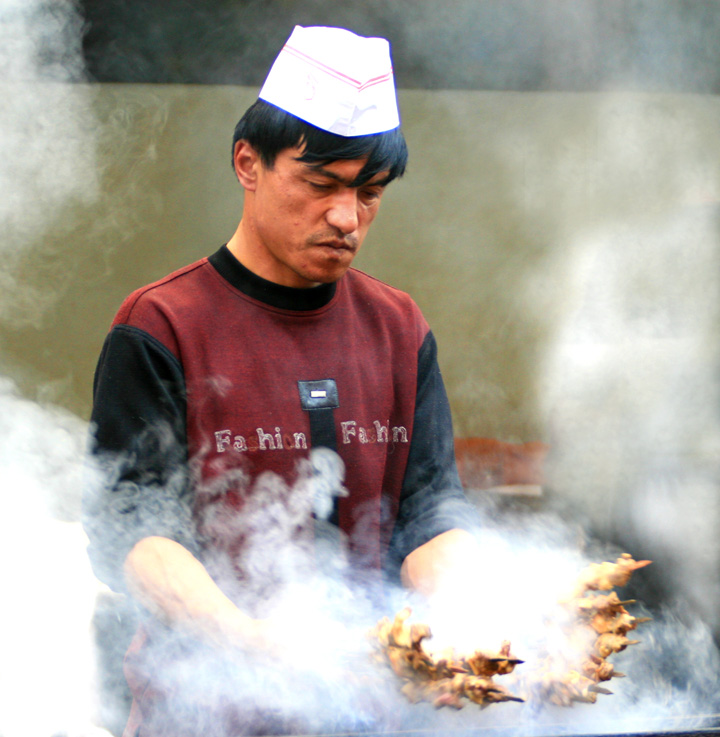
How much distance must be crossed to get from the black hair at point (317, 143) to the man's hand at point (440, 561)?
0.93 m

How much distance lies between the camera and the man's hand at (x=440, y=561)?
1.95 meters

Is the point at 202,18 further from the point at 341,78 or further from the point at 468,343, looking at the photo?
the point at 468,343

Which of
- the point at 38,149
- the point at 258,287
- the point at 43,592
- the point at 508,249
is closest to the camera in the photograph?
the point at 258,287

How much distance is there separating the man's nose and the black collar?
10.1 inches

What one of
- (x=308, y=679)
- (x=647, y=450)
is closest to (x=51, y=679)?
(x=308, y=679)

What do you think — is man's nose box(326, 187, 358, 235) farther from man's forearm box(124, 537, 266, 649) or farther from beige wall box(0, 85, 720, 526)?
beige wall box(0, 85, 720, 526)

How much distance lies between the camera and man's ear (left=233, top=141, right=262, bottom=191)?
1938 millimetres

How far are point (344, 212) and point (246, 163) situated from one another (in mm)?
309

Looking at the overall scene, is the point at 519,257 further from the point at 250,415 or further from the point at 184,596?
the point at 184,596

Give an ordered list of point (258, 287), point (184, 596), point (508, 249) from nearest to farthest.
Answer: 1. point (184, 596)
2. point (258, 287)
3. point (508, 249)

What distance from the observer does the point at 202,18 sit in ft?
9.88

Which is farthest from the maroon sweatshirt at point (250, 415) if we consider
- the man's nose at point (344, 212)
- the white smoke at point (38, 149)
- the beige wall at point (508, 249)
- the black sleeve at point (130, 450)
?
the beige wall at point (508, 249)

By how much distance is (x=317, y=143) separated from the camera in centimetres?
181

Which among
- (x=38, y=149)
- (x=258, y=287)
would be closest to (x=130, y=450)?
(x=258, y=287)
